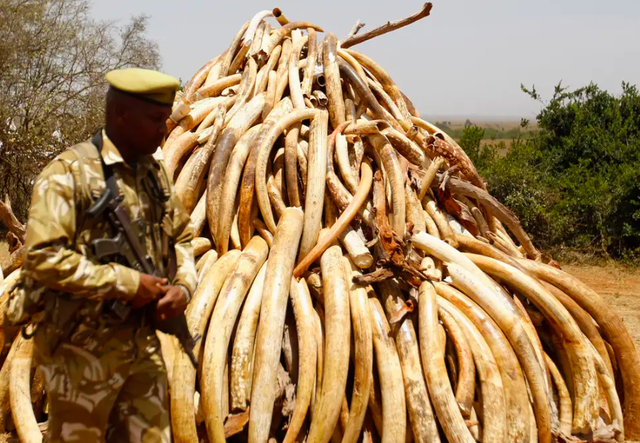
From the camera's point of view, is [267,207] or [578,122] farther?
[578,122]

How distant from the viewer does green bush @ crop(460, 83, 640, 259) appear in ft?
33.6

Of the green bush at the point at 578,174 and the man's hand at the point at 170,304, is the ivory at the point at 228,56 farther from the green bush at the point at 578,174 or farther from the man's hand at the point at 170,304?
the green bush at the point at 578,174

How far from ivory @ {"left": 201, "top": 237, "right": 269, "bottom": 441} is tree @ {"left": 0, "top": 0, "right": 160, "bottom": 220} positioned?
9684 mm

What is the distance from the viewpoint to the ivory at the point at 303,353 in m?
3.04

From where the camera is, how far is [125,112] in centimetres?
209

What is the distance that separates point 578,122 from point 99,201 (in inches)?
490

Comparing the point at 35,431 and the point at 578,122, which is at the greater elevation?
the point at 578,122

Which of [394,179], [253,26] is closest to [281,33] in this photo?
[253,26]

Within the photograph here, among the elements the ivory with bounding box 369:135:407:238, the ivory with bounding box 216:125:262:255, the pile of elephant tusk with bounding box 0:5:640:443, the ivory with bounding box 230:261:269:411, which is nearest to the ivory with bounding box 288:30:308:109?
the pile of elephant tusk with bounding box 0:5:640:443

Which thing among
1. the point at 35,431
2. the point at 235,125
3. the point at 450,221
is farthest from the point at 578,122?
the point at 35,431

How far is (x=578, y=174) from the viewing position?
38.3 feet

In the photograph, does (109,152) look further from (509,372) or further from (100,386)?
(509,372)

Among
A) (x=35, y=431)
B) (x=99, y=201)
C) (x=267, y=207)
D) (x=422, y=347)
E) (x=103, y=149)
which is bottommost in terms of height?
(x=35, y=431)

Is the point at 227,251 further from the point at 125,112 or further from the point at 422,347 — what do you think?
the point at 125,112
